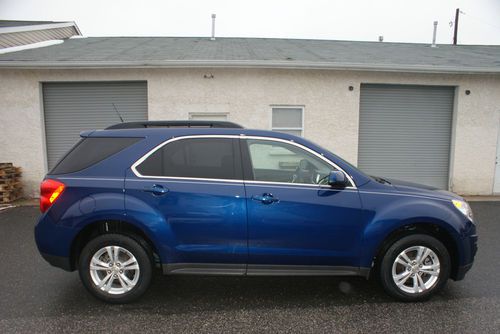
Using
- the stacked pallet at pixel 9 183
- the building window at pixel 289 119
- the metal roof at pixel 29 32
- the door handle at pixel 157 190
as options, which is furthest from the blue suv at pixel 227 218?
the metal roof at pixel 29 32

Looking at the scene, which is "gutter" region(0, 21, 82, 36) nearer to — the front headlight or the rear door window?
the rear door window

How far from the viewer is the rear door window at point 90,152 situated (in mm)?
3533

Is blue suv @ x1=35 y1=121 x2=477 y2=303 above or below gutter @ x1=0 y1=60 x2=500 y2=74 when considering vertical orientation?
below

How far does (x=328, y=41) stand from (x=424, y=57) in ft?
Result: 14.6

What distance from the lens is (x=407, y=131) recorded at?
9547mm

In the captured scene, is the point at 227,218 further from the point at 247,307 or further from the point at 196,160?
the point at 247,307

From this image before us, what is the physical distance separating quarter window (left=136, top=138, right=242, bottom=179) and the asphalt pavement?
135 cm

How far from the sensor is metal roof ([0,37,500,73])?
27.7 feet

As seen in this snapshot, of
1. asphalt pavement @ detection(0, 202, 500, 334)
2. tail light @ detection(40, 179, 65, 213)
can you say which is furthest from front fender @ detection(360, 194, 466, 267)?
tail light @ detection(40, 179, 65, 213)

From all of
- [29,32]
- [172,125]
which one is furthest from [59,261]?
[29,32]

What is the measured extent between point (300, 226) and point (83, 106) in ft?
25.8

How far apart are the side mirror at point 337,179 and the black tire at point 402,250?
0.85 meters

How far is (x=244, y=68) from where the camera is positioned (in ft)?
28.7

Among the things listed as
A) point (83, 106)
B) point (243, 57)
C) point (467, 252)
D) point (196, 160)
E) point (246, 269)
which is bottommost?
point (246, 269)
